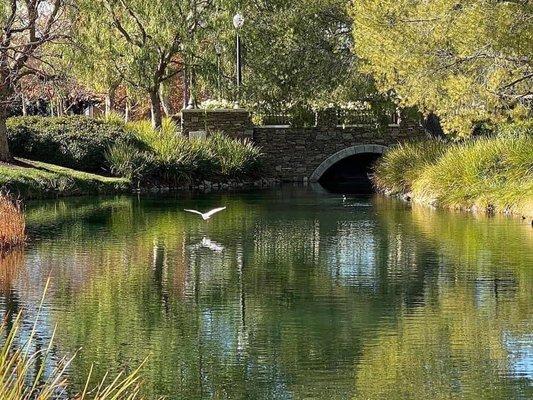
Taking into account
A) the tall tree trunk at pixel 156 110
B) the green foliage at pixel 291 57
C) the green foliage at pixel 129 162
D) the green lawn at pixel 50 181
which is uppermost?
the green foliage at pixel 291 57

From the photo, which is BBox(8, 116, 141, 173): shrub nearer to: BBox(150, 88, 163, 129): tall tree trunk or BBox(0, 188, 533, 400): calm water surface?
BBox(150, 88, 163, 129): tall tree trunk

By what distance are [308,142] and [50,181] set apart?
11305 mm

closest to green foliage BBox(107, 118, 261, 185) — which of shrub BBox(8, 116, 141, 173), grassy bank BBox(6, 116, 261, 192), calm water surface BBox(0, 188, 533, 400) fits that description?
grassy bank BBox(6, 116, 261, 192)

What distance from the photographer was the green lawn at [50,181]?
27.2 metres

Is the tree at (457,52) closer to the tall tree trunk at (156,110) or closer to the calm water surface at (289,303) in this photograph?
the calm water surface at (289,303)

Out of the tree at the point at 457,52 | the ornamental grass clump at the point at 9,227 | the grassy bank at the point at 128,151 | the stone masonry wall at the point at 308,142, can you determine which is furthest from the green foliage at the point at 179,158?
the ornamental grass clump at the point at 9,227

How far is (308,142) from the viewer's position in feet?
124

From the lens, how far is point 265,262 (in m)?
16.5

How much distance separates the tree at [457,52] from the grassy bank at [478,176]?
1.10m

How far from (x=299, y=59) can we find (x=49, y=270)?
2108cm

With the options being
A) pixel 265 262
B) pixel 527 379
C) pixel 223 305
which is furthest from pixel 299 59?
pixel 527 379

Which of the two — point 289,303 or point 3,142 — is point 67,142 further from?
point 289,303

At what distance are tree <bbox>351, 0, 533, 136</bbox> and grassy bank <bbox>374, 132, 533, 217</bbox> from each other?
3.61ft

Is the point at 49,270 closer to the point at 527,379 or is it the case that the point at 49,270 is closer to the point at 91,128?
the point at 527,379
